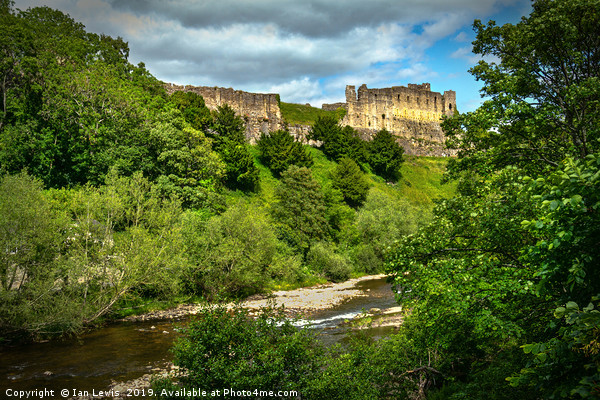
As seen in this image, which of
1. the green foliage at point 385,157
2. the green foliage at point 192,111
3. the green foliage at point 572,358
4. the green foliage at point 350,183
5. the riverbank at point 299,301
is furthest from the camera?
the green foliage at point 385,157

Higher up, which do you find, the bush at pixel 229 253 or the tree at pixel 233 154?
the tree at pixel 233 154

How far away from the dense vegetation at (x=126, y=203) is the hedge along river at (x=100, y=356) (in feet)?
4.00

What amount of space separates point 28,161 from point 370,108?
67539 millimetres

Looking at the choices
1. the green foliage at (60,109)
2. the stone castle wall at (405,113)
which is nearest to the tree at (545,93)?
the green foliage at (60,109)

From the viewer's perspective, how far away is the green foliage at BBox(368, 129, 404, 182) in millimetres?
67250

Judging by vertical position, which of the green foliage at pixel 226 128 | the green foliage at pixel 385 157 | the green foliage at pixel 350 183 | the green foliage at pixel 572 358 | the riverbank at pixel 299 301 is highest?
the green foliage at pixel 226 128

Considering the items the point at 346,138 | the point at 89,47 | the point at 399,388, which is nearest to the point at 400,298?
the point at 399,388

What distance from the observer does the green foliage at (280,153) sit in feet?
175

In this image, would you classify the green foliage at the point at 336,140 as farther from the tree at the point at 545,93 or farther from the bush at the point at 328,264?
the tree at the point at 545,93

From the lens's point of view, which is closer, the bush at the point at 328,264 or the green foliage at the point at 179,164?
the green foliage at the point at 179,164

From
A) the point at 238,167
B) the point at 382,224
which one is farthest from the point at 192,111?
the point at 382,224

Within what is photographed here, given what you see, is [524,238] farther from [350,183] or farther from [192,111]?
[192,111]

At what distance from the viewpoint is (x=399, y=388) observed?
9562mm

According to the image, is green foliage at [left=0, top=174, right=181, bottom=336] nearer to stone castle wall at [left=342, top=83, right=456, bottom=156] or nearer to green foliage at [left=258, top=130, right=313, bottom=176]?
green foliage at [left=258, top=130, right=313, bottom=176]
